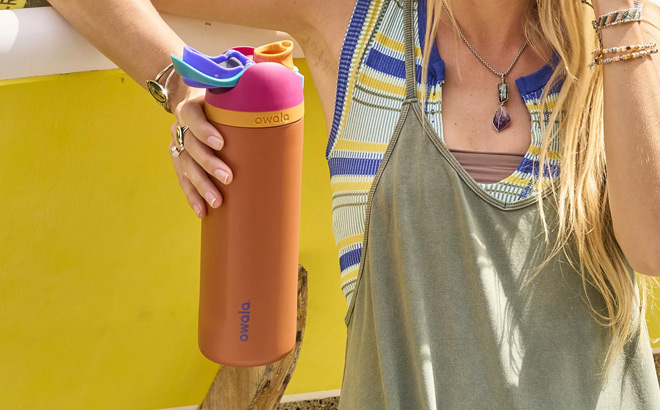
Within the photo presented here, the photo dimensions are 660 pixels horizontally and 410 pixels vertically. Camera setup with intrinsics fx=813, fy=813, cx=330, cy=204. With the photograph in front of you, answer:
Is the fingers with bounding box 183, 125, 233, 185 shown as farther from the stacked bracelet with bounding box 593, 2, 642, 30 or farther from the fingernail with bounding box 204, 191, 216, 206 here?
the stacked bracelet with bounding box 593, 2, 642, 30

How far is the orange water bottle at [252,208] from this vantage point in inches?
47.5

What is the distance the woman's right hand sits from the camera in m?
1.26

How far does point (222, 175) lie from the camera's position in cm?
126

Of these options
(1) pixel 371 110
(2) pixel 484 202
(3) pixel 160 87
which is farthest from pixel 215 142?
(2) pixel 484 202

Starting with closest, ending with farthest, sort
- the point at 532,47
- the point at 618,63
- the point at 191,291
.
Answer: the point at 618,63
the point at 532,47
the point at 191,291

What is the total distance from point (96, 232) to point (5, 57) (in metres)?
0.39

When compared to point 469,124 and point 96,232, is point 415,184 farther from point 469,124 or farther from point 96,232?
point 96,232

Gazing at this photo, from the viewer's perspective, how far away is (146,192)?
1721mm

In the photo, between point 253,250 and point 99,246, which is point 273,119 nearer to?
point 253,250

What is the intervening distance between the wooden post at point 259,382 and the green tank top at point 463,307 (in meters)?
0.32

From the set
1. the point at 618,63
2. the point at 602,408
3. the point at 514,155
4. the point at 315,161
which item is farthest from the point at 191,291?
the point at 618,63

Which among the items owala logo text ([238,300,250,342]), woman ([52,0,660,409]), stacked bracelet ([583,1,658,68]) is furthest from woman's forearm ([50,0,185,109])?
stacked bracelet ([583,1,658,68])

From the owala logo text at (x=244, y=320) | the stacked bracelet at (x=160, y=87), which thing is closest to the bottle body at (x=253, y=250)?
the owala logo text at (x=244, y=320)

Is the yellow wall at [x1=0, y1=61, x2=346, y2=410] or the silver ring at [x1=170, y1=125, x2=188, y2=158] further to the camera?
the yellow wall at [x1=0, y1=61, x2=346, y2=410]
